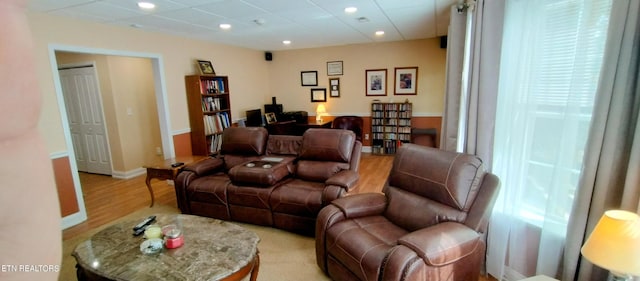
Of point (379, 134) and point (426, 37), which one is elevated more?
point (426, 37)

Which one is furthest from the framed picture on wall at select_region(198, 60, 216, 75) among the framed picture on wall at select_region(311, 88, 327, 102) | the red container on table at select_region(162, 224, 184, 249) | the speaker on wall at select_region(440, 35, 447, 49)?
the speaker on wall at select_region(440, 35, 447, 49)

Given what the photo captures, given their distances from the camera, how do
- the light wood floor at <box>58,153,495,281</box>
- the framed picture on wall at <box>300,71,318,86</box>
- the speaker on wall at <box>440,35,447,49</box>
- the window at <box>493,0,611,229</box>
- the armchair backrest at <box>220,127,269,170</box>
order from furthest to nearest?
the framed picture on wall at <box>300,71,318,86</box> < the speaker on wall at <box>440,35,447,49</box> < the armchair backrest at <box>220,127,269,170</box> < the light wood floor at <box>58,153,495,281</box> < the window at <box>493,0,611,229</box>

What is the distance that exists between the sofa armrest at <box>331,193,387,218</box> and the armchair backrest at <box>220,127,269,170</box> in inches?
61.6

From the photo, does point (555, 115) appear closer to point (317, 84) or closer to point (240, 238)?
point (240, 238)

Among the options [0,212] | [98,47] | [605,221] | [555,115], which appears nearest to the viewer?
[0,212]

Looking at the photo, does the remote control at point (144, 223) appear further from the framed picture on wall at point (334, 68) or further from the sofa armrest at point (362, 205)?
the framed picture on wall at point (334, 68)

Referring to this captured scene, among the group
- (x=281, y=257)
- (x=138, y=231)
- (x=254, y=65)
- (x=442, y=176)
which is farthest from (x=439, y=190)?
(x=254, y=65)

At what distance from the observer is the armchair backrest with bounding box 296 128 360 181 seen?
300cm

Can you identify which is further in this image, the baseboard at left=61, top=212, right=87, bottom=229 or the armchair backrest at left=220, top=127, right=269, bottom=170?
the armchair backrest at left=220, top=127, right=269, bottom=170

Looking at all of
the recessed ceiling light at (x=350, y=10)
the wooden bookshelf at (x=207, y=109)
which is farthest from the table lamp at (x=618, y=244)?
the wooden bookshelf at (x=207, y=109)

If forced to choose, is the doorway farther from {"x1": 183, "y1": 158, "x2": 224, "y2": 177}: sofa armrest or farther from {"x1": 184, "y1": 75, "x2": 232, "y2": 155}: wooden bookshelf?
{"x1": 183, "y1": 158, "x2": 224, "y2": 177}: sofa armrest

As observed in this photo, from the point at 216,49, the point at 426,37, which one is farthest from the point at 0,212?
the point at 426,37

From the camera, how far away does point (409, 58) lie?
5582 millimetres

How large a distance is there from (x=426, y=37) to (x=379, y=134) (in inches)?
78.8
